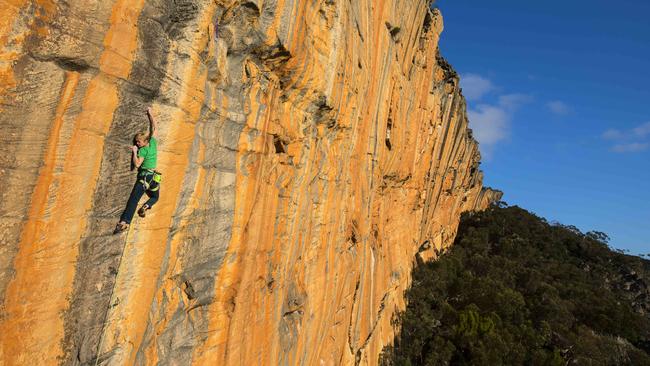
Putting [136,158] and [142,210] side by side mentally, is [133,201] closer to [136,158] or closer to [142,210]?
[142,210]

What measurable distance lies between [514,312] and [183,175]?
34559 millimetres

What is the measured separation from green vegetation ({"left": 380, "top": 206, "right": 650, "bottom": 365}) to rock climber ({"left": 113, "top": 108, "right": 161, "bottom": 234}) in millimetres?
20013

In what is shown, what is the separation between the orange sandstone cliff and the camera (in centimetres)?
448

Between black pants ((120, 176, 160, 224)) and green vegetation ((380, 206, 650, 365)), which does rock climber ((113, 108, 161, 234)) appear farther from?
green vegetation ((380, 206, 650, 365))

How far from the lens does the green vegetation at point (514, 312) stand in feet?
88.7

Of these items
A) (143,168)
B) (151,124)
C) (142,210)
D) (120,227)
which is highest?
(151,124)

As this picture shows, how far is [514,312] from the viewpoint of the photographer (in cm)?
3322

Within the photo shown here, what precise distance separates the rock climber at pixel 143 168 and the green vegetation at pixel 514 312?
20.0 m

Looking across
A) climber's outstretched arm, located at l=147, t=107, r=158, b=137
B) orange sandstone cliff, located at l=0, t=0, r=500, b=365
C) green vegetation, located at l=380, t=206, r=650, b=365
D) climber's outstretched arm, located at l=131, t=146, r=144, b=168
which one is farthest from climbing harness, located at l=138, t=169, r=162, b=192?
green vegetation, located at l=380, t=206, r=650, b=365

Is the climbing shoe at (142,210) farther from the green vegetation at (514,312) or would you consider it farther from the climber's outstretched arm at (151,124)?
the green vegetation at (514,312)

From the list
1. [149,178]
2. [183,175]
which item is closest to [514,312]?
[183,175]

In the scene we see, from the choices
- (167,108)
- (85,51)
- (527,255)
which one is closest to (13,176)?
(85,51)

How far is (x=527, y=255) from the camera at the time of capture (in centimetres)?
5300

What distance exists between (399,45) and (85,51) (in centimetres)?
1560
